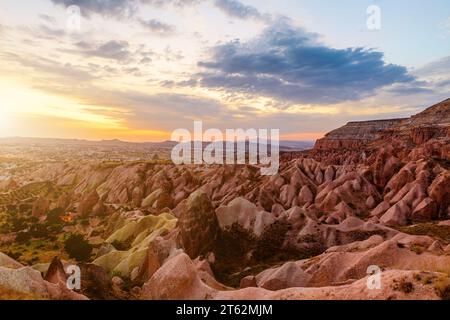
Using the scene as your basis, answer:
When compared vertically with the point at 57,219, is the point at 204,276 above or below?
above

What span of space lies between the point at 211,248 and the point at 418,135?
99.6 meters

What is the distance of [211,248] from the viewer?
37.4m

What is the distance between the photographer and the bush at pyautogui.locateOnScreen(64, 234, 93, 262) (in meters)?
46.3

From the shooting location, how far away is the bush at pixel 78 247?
46.3 m

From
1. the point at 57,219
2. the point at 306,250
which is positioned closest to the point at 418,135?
the point at 306,250

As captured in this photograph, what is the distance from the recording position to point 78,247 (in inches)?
1956

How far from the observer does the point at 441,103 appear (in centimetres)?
13588

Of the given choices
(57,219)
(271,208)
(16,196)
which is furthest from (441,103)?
(16,196)
